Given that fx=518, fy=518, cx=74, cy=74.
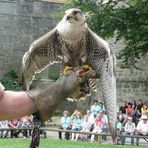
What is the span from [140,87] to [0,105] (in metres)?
23.6

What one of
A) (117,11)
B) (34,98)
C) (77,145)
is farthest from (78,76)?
(117,11)

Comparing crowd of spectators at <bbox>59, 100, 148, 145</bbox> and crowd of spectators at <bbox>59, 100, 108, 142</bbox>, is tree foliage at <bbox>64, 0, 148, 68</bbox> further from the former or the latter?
crowd of spectators at <bbox>59, 100, 108, 142</bbox>

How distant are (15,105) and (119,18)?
16903mm

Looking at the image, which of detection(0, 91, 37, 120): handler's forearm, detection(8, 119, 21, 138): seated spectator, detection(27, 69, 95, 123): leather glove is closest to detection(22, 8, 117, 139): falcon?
detection(27, 69, 95, 123): leather glove

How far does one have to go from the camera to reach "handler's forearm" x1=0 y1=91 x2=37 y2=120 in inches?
99.0

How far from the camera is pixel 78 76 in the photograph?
267 cm

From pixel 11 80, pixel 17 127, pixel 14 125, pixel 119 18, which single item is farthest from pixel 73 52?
pixel 11 80

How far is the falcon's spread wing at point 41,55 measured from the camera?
4166 mm

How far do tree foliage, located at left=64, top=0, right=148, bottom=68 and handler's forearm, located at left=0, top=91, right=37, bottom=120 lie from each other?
16.1 metres

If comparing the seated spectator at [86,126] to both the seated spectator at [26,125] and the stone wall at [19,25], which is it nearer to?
the seated spectator at [26,125]

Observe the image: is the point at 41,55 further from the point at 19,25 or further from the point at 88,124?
the point at 19,25

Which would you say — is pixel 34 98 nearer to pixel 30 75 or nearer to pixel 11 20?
pixel 30 75

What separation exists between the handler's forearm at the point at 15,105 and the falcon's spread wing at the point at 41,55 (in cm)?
156

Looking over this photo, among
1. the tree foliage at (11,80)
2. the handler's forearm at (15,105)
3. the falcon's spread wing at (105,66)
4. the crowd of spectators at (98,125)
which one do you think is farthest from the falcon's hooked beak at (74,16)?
the tree foliage at (11,80)
